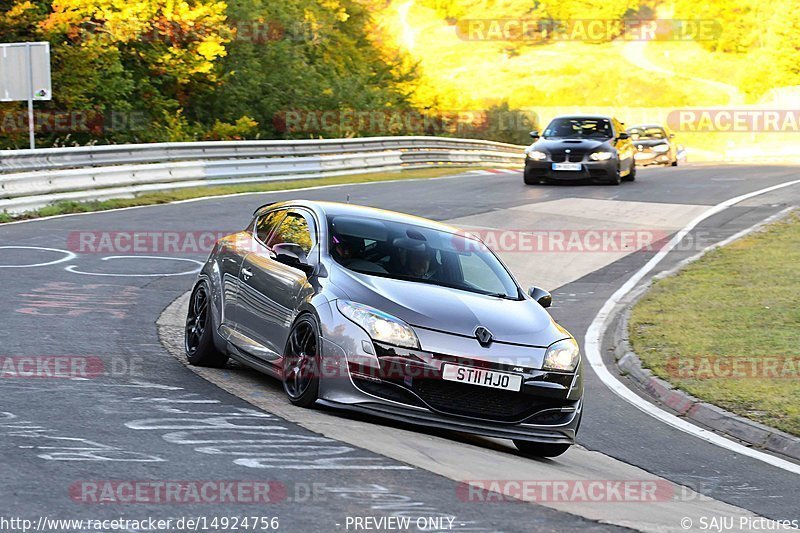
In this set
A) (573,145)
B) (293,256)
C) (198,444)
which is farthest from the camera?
(573,145)

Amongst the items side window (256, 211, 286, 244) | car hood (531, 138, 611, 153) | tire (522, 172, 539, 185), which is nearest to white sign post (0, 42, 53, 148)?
tire (522, 172, 539, 185)

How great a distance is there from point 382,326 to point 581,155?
2065 cm

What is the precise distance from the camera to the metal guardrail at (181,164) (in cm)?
2047

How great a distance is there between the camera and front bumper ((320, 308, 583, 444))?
7.65 meters

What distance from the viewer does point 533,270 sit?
58.2 feet

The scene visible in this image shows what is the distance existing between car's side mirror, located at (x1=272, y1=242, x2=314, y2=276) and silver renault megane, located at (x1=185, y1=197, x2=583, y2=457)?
1 cm

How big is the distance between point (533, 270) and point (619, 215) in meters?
5.68

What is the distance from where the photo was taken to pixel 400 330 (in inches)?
303

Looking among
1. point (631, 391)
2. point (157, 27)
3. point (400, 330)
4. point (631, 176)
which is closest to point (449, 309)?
point (400, 330)

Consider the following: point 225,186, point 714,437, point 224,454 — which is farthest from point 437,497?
point 225,186

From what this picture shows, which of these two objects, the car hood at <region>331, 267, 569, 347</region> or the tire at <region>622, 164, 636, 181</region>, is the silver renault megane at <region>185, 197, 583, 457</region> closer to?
the car hood at <region>331, 267, 569, 347</region>

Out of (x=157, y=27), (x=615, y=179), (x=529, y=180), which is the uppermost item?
(x=157, y=27)

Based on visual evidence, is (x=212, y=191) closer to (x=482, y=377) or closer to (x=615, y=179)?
(x=615, y=179)

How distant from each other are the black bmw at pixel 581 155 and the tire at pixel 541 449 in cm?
2005
